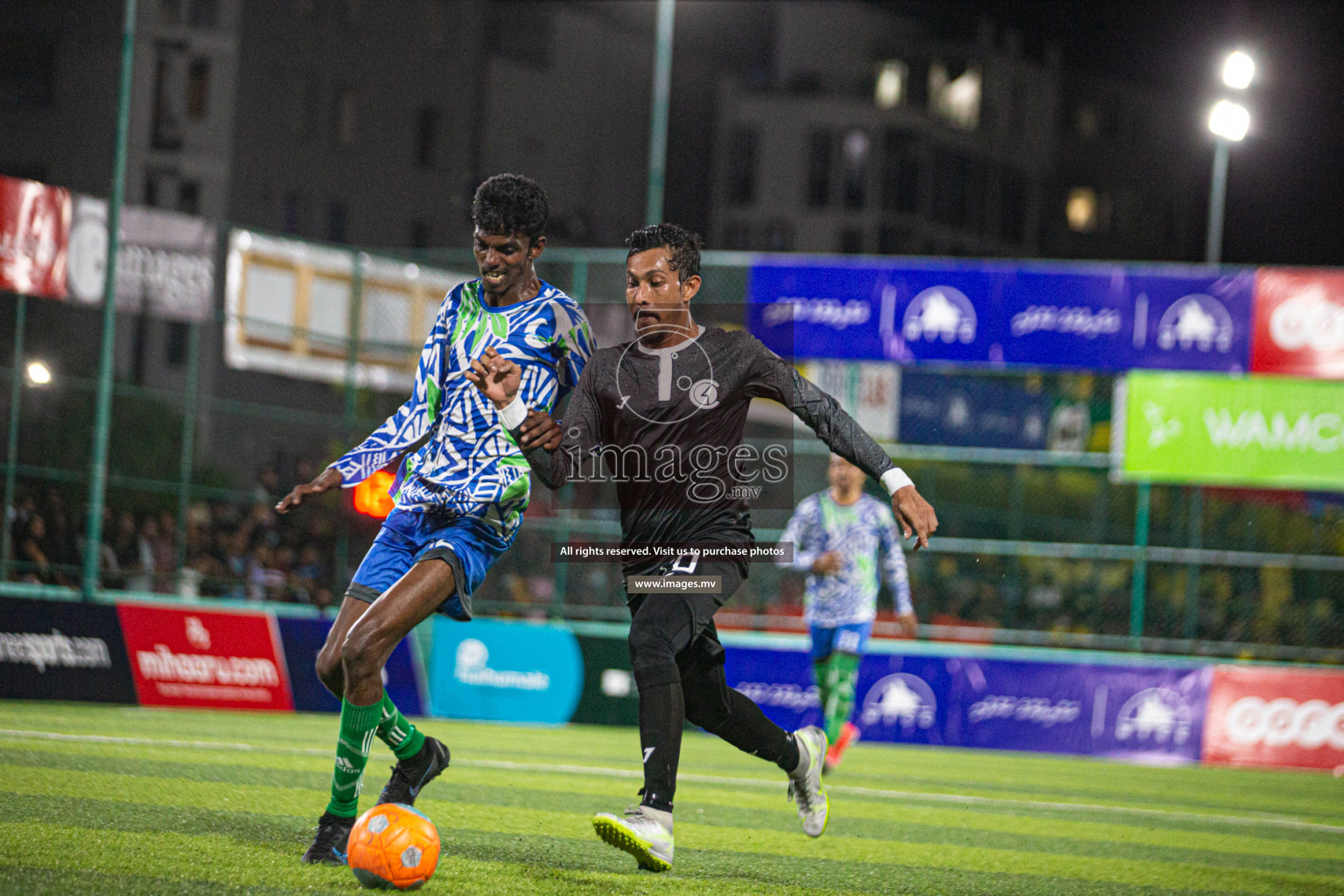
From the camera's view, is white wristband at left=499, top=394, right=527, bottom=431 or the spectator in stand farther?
the spectator in stand

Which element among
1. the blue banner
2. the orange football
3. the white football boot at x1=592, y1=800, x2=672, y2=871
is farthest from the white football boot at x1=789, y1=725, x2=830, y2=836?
the blue banner

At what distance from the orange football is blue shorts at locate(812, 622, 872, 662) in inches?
259

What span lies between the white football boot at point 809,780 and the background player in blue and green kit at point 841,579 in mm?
4431

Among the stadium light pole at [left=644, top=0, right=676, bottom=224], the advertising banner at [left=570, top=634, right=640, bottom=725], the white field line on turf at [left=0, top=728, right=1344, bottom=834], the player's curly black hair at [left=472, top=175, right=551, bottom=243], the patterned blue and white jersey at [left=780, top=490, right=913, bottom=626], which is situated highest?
the stadium light pole at [left=644, top=0, right=676, bottom=224]

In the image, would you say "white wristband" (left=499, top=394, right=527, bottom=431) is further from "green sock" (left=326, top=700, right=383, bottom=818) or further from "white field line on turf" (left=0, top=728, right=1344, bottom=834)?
"white field line on turf" (left=0, top=728, right=1344, bottom=834)

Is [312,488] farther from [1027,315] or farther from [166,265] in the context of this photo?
[166,265]

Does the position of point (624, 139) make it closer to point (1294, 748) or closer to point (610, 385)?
point (1294, 748)

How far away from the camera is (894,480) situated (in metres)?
5.11

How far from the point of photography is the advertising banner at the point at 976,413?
1171 inches

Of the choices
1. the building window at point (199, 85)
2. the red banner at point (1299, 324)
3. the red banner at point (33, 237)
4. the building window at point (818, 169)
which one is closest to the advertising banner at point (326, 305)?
the red banner at point (33, 237)

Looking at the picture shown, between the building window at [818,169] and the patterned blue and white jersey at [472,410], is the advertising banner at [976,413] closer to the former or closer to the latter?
the patterned blue and white jersey at [472,410]

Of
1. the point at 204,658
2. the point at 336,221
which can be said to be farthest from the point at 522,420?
→ the point at 336,221

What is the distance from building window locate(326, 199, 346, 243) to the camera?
44594mm

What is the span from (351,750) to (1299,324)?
13692mm
